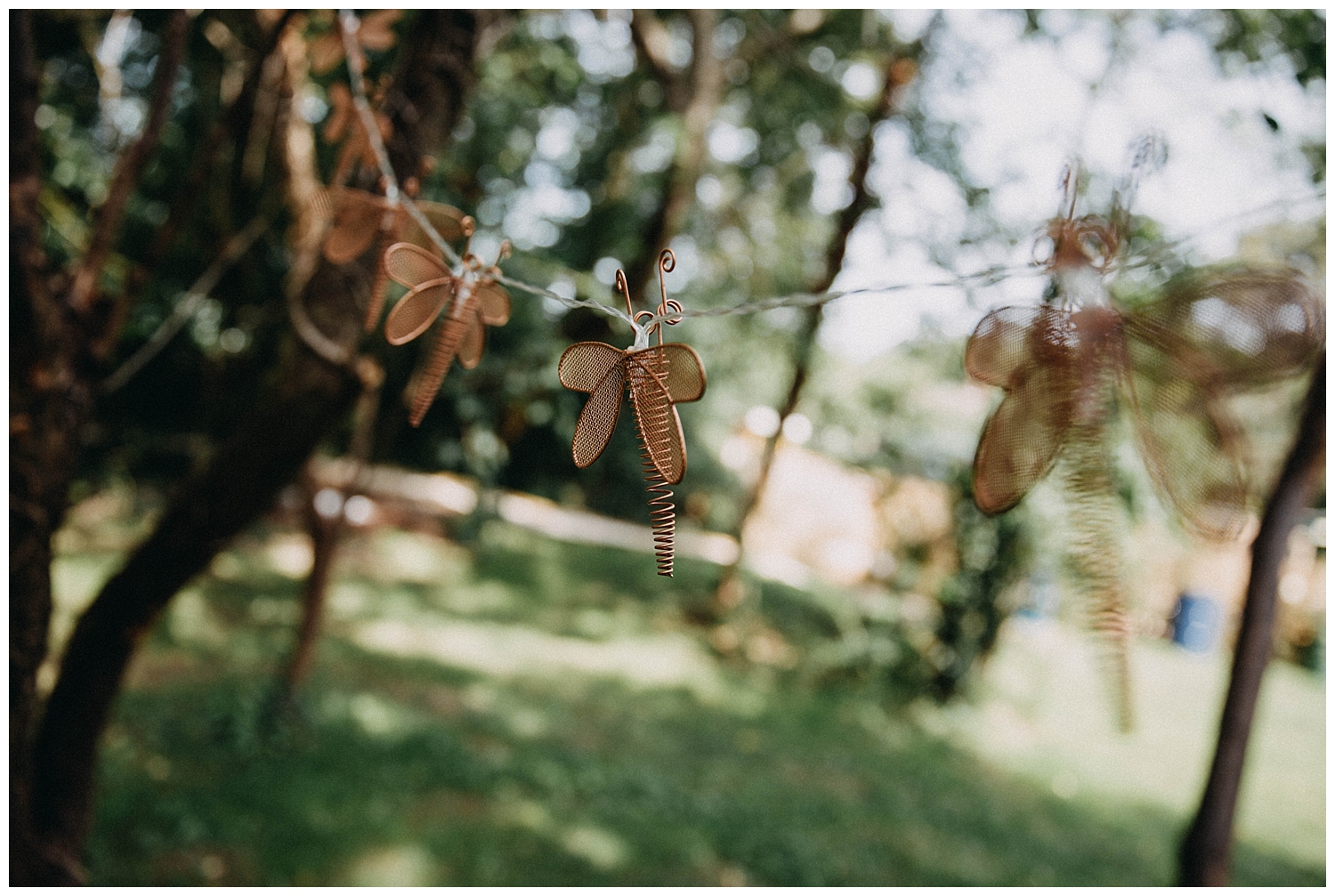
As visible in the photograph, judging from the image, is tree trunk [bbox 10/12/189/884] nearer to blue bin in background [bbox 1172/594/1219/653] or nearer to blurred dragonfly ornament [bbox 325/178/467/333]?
blurred dragonfly ornament [bbox 325/178/467/333]

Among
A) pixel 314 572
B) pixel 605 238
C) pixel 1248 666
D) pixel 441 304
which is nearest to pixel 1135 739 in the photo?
pixel 1248 666

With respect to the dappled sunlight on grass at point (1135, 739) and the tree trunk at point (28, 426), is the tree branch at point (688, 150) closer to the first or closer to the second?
the tree trunk at point (28, 426)

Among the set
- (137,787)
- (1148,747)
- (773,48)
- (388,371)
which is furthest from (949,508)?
(137,787)

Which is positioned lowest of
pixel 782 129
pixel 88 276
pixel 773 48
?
pixel 88 276

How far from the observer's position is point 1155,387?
0.84m

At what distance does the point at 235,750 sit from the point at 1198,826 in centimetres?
446

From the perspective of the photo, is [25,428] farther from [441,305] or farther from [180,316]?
[441,305]

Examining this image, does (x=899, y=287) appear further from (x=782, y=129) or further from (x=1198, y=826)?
(x=782, y=129)

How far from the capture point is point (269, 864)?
3266 millimetres

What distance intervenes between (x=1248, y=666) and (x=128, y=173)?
4.07m

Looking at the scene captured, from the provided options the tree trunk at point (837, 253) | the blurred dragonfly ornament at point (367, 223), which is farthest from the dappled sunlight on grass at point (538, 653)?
the blurred dragonfly ornament at point (367, 223)

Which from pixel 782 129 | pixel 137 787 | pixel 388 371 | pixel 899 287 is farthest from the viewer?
pixel 782 129

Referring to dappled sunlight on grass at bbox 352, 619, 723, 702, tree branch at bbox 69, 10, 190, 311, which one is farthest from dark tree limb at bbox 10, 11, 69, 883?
dappled sunlight on grass at bbox 352, 619, 723, 702

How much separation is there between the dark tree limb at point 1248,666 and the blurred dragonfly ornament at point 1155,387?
2.29m
